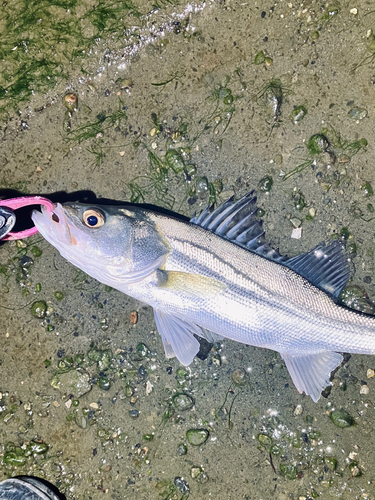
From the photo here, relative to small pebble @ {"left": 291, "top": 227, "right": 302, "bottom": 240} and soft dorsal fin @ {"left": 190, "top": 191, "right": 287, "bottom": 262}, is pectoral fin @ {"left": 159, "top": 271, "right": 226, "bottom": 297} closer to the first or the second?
soft dorsal fin @ {"left": 190, "top": 191, "right": 287, "bottom": 262}

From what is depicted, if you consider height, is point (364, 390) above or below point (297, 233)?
below

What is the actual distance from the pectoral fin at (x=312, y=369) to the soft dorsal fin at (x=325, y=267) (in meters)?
0.62

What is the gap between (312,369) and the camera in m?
3.28

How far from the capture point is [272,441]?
349cm

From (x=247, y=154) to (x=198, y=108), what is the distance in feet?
2.40

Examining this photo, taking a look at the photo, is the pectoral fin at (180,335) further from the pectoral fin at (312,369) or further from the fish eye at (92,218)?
the fish eye at (92,218)

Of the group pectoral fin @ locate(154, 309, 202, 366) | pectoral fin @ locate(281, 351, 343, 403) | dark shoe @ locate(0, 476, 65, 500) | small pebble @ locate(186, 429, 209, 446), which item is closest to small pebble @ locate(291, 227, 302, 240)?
pectoral fin @ locate(281, 351, 343, 403)

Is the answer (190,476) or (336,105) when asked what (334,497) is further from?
(336,105)

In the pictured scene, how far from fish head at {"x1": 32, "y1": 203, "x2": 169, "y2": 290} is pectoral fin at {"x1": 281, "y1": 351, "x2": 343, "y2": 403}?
5.44 feet

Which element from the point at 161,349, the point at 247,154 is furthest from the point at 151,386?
the point at 247,154

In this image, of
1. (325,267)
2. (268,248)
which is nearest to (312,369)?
(325,267)

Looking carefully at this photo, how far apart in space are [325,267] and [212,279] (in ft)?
3.84

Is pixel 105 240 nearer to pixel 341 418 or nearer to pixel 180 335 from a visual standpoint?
pixel 180 335

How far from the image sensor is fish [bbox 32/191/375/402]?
Answer: 9.85 feet
